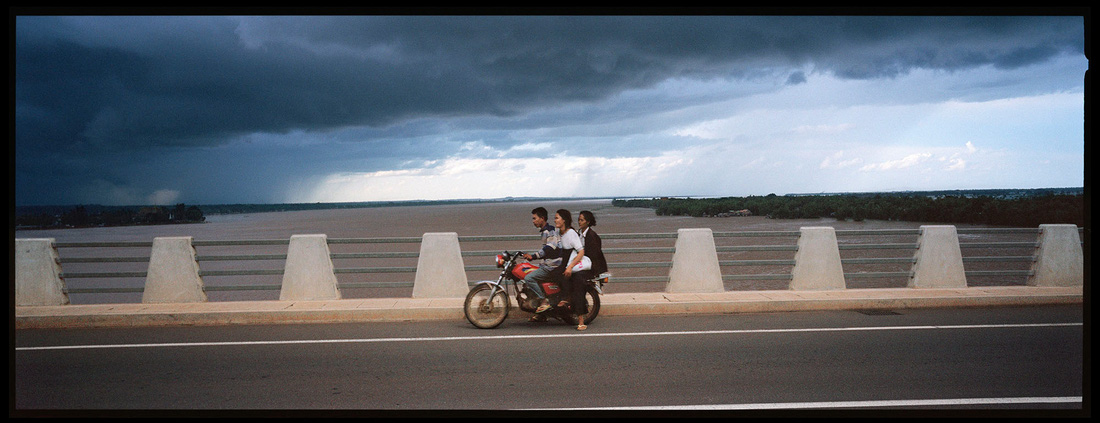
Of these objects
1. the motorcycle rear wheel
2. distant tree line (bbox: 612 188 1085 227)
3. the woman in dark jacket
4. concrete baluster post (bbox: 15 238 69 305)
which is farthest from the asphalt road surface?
distant tree line (bbox: 612 188 1085 227)

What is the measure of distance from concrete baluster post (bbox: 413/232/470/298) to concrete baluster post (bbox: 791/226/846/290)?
5.91 m

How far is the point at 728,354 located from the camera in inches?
268

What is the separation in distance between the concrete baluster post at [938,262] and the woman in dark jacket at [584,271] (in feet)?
20.7

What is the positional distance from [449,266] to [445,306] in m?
1.21

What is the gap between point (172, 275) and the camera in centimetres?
1008

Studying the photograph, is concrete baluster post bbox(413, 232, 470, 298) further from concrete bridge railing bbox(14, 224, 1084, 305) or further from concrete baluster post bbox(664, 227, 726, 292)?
concrete baluster post bbox(664, 227, 726, 292)

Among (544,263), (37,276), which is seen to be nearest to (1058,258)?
(544,263)

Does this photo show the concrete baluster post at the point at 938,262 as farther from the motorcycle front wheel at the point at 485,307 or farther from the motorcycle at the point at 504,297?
the motorcycle front wheel at the point at 485,307

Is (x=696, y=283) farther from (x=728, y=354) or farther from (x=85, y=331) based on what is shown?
(x=85, y=331)

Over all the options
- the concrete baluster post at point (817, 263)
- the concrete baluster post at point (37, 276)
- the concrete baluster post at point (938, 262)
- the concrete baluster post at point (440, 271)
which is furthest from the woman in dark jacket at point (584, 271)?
the concrete baluster post at point (37, 276)
